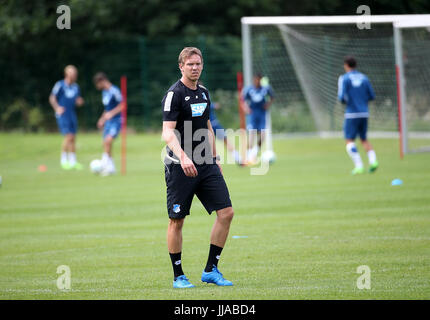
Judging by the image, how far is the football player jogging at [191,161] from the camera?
7.72 m

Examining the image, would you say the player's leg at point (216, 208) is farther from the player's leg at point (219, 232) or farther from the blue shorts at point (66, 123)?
the blue shorts at point (66, 123)

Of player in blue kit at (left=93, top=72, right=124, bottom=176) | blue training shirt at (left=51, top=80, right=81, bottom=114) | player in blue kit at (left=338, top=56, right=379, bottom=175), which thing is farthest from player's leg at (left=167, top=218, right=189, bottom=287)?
blue training shirt at (left=51, top=80, right=81, bottom=114)

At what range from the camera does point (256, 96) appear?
22688 mm

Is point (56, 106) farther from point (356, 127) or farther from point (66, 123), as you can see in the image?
point (356, 127)

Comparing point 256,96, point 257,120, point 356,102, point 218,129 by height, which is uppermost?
point 256,96

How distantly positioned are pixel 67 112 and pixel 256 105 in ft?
17.8

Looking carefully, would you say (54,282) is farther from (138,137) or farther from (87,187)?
(138,137)

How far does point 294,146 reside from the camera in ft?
94.0

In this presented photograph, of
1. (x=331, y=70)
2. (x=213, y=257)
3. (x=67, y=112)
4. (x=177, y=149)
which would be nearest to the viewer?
(x=177, y=149)

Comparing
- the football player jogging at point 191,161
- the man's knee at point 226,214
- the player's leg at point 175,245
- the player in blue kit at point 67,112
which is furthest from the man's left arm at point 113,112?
the man's knee at point 226,214

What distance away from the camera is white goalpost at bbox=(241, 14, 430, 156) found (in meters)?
24.0

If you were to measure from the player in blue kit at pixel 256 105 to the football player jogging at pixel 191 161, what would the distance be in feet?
46.9

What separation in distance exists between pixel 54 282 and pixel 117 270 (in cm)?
85

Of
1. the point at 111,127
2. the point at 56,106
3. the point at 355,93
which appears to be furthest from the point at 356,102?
the point at 56,106
